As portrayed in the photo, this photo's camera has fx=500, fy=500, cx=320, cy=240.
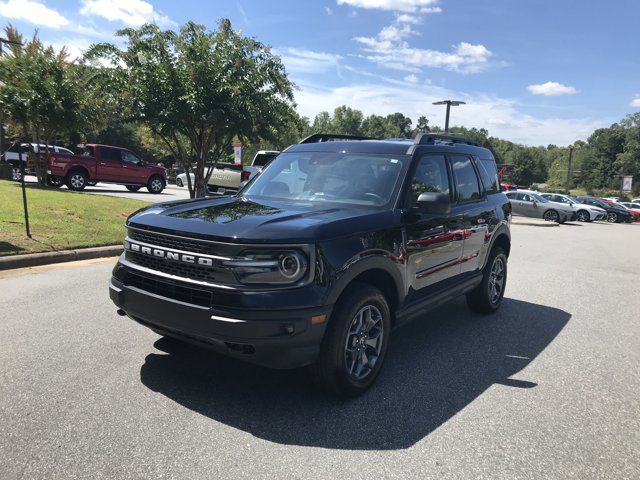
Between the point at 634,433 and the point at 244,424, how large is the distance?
8.52 feet

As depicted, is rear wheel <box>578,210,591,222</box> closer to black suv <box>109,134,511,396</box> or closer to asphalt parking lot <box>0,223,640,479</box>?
asphalt parking lot <box>0,223,640,479</box>

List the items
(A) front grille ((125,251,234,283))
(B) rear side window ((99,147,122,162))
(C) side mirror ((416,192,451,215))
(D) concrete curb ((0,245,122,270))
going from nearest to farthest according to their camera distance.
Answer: (A) front grille ((125,251,234,283)) → (C) side mirror ((416,192,451,215)) → (D) concrete curb ((0,245,122,270)) → (B) rear side window ((99,147,122,162))

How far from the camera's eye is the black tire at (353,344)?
3.36 metres

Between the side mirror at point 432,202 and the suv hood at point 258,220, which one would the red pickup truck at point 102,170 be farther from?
the side mirror at point 432,202

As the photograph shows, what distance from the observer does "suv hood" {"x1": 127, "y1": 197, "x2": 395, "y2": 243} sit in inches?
125

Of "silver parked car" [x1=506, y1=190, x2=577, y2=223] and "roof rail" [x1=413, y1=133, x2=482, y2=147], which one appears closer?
"roof rail" [x1=413, y1=133, x2=482, y2=147]

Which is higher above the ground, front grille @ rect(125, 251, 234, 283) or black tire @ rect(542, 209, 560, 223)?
front grille @ rect(125, 251, 234, 283)

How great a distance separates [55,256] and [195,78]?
550 cm

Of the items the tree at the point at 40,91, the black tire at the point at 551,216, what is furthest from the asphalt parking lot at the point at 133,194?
the black tire at the point at 551,216

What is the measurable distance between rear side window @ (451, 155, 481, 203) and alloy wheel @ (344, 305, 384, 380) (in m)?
1.95

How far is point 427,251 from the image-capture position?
433 centimetres

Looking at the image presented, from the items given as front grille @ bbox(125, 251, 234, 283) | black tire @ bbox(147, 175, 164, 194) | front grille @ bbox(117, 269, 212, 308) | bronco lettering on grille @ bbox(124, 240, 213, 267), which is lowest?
black tire @ bbox(147, 175, 164, 194)

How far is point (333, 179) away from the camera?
4.43 metres

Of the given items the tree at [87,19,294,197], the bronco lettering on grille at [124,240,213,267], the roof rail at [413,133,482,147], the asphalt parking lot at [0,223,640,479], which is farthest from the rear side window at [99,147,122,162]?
the bronco lettering on grille at [124,240,213,267]
